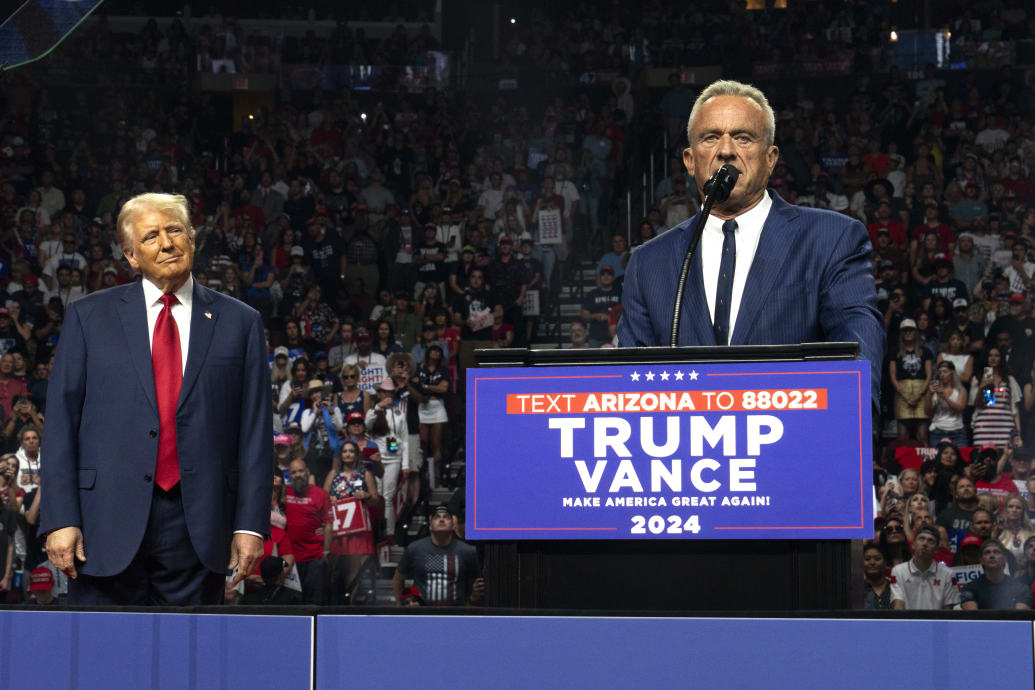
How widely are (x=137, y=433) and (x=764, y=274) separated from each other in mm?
1374

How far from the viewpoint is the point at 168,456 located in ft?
9.50

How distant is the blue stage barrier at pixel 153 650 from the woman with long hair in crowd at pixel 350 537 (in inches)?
292

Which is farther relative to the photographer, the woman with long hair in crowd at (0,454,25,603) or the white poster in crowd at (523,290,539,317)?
the white poster in crowd at (523,290,539,317)

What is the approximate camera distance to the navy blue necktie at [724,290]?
2.42 meters

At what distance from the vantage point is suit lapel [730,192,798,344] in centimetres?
241

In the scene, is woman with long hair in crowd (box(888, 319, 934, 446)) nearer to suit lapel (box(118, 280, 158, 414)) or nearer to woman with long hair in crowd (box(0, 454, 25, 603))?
woman with long hair in crowd (box(0, 454, 25, 603))

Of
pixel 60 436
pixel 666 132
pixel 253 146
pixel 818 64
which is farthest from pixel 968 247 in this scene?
pixel 60 436

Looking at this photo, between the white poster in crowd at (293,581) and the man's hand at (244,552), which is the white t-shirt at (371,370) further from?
the man's hand at (244,552)

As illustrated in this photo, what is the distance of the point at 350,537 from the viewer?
9.27 metres

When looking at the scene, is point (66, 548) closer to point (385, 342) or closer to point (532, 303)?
point (385, 342)

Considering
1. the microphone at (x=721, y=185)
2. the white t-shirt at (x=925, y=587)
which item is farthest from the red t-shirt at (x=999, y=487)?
the microphone at (x=721, y=185)

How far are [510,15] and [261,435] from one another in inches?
712

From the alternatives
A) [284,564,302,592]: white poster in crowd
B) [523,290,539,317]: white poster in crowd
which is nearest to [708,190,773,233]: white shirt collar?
[284,564,302,592]: white poster in crowd

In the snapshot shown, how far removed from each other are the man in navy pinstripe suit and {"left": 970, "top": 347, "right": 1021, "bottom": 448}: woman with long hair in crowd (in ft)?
24.9
